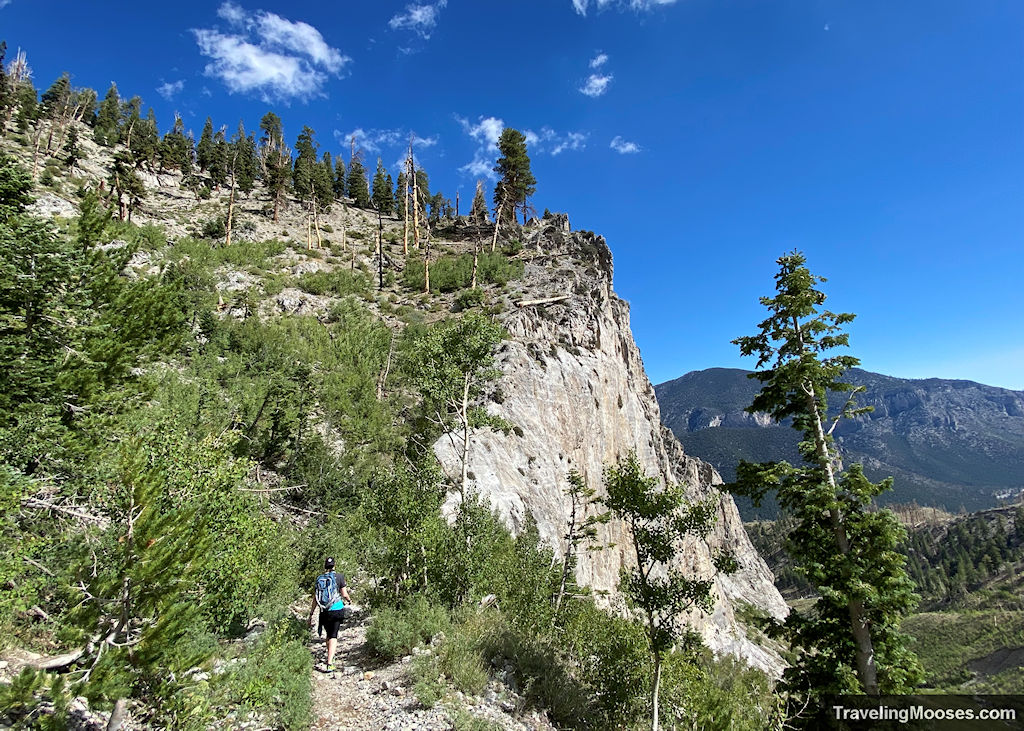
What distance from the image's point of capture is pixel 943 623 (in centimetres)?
12406

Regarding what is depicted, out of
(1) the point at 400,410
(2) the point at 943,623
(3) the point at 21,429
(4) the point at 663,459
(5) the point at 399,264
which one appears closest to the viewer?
(3) the point at 21,429

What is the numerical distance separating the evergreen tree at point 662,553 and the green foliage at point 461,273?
33909 mm

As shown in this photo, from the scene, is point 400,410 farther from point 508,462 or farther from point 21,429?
point 21,429

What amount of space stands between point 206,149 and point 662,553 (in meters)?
85.9

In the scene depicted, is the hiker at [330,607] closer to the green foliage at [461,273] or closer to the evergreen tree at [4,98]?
the green foliage at [461,273]

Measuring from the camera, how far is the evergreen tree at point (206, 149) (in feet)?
218

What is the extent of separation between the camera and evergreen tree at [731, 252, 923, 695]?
9938 mm

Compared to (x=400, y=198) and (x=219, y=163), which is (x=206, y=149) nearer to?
(x=219, y=163)

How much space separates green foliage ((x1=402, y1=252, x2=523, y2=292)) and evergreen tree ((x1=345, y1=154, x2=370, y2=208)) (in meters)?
34.7

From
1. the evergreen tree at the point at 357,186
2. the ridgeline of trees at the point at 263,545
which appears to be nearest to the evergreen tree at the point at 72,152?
the evergreen tree at the point at 357,186

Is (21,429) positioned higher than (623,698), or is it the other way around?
(21,429)

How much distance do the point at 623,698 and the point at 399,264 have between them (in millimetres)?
45514

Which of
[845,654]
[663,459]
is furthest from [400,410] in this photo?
[663,459]

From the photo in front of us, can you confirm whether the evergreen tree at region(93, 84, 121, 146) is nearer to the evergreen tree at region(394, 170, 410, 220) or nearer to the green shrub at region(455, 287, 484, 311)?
the evergreen tree at region(394, 170, 410, 220)
